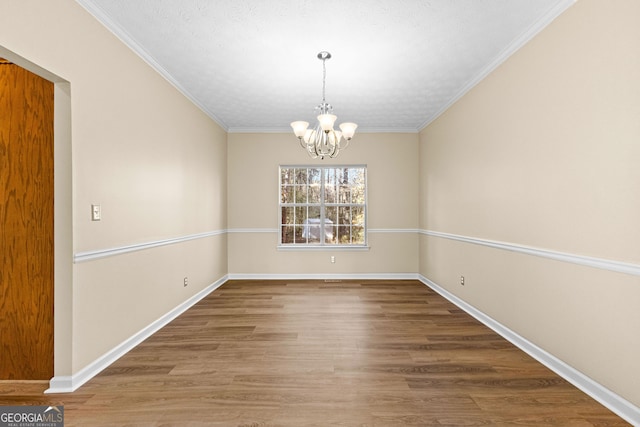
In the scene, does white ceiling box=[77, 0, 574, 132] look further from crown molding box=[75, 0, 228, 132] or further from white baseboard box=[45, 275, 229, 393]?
white baseboard box=[45, 275, 229, 393]

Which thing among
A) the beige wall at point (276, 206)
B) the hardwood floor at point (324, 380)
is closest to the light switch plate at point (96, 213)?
the hardwood floor at point (324, 380)

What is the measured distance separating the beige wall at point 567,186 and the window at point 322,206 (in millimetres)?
2360

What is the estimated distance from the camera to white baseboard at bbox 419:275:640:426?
178 cm

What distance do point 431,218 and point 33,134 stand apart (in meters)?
4.77

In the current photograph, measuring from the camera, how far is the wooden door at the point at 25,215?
215cm

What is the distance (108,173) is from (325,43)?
83.7 inches

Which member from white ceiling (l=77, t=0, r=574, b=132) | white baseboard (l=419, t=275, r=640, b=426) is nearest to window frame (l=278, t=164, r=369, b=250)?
white ceiling (l=77, t=0, r=574, b=132)

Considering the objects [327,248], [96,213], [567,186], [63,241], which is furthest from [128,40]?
[327,248]

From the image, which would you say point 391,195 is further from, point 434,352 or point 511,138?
point 434,352

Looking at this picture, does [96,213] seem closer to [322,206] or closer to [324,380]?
[324,380]

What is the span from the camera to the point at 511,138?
2.87 meters

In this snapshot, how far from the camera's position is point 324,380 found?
2.21m

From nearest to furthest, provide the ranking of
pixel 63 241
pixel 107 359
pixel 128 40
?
1. pixel 63 241
2. pixel 107 359
3. pixel 128 40

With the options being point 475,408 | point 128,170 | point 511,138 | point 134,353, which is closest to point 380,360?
point 475,408
